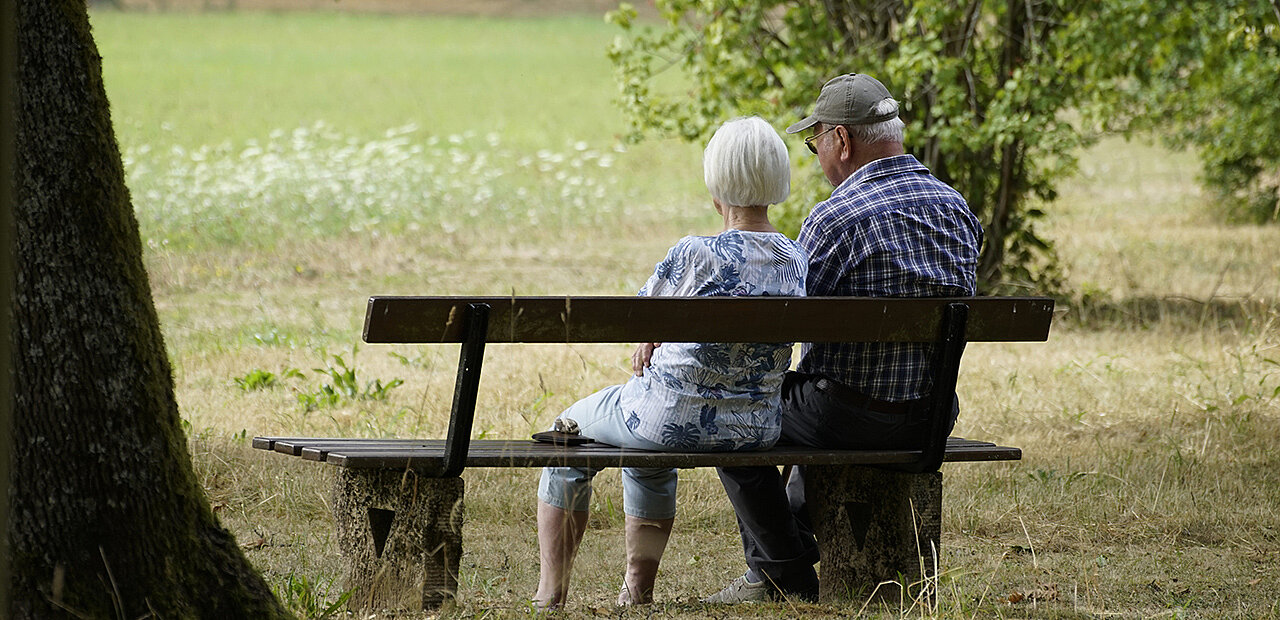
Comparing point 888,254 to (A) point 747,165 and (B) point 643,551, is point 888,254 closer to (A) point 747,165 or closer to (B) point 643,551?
(A) point 747,165

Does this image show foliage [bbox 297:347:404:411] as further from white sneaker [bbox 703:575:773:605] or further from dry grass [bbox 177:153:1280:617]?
white sneaker [bbox 703:575:773:605]

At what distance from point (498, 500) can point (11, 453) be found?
2.81 metres

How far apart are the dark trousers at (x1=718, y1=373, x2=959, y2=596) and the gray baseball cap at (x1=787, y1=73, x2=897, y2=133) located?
31.2 inches

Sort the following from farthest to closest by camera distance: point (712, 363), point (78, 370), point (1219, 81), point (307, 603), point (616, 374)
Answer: point (1219, 81) < point (616, 374) < point (712, 363) < point (307, 603) < point (78, 370)

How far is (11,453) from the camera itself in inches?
121

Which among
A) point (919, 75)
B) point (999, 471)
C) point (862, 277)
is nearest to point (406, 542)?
point (862, 277)

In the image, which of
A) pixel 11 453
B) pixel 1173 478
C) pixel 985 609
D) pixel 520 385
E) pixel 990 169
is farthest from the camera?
pixel 990 169

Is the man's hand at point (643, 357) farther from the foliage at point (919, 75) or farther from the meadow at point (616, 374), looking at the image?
the foliage at point (919, 75)

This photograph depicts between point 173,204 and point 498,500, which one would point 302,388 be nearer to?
point 498,500

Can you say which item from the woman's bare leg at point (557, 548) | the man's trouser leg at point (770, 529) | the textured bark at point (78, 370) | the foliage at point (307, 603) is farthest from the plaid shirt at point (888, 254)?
the textured bark at point (78, 370)

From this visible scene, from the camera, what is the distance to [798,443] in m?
4.34

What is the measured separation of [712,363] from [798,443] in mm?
513

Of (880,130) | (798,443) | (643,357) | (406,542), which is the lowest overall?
(406,542)

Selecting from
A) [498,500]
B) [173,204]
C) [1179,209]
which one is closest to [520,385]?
[498,500]
